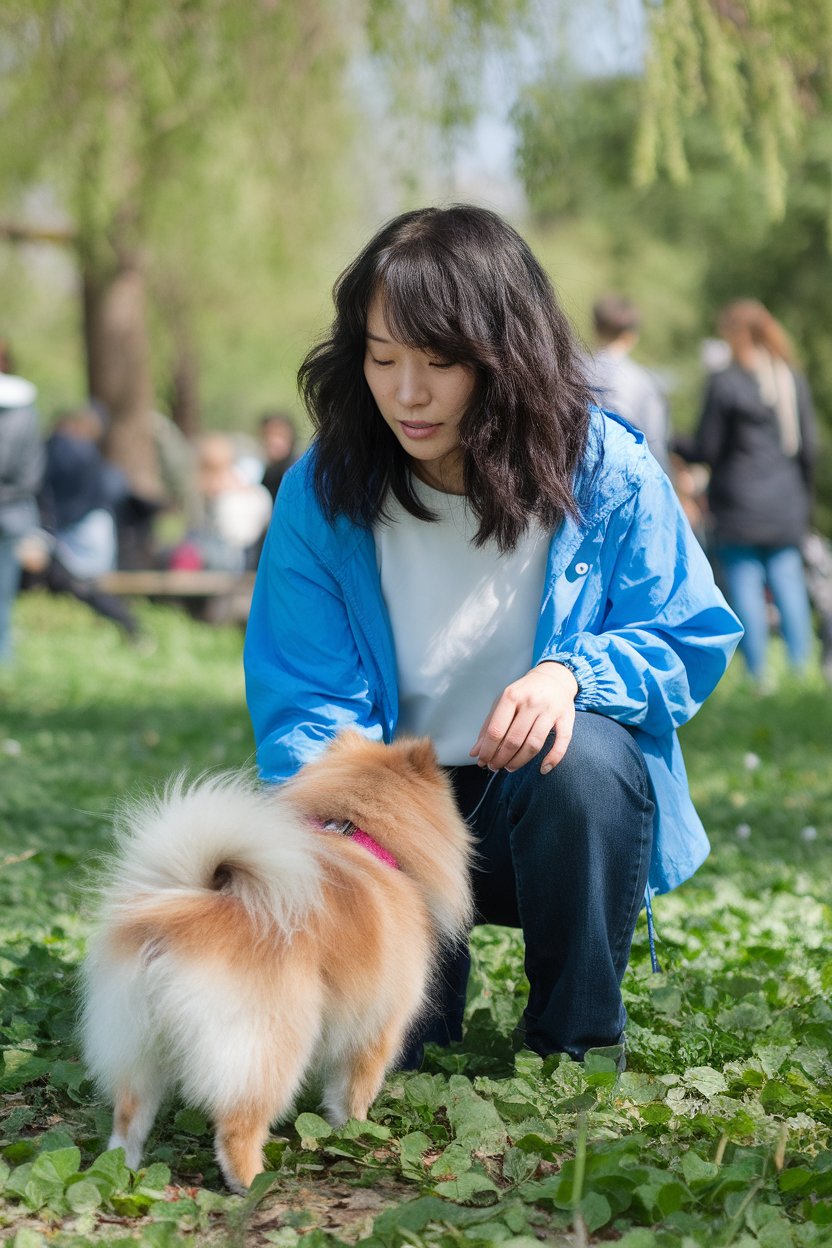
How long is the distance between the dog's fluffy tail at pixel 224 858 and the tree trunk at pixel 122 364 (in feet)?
39.8

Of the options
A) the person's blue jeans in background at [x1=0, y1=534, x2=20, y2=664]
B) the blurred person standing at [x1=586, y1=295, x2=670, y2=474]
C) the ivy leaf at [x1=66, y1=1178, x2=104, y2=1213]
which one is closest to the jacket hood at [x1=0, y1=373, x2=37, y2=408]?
the person's blue jeans in background at [x1=0, y1=534, x2=20, y2=664]

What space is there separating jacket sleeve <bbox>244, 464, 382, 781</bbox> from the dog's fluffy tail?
1.72 feet

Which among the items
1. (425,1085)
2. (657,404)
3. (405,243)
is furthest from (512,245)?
(657,404)

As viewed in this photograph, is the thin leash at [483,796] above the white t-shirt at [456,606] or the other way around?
the other way around

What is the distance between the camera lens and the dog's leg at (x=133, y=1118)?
2.27m

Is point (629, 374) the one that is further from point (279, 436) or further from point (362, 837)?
point (362, 837)

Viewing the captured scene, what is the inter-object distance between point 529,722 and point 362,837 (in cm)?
34

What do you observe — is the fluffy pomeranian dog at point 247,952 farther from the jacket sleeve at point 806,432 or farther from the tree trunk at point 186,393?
A: the tree trunk at point 186,393

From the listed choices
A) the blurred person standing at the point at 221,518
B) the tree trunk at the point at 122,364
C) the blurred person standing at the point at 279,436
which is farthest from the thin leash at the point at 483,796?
the tree trunk at the point at 122,364

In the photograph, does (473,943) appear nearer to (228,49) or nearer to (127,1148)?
(127,1148)

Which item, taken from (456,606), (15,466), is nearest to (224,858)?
(456,606)

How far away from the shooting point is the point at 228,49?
5.54m

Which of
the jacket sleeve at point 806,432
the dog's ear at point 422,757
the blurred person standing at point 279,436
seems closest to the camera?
the dog's ear at point 422,757

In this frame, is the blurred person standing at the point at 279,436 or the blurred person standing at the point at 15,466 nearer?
the blurred person standing at the point at 15,466
